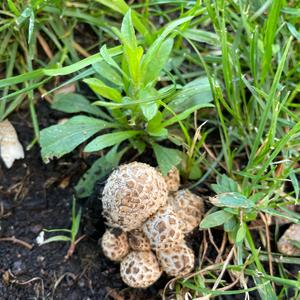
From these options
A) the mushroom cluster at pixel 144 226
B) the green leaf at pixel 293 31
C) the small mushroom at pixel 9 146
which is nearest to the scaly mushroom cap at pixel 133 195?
the mushroom cluster at pixel 144 226

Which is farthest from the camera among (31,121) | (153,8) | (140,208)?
(153,8)

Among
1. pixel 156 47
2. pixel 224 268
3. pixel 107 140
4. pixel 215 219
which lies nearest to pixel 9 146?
pixel 107 140

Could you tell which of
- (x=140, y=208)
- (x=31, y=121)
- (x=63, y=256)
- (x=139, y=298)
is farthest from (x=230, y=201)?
(x=31, y=121)

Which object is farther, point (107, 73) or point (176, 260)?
point (107, 73)

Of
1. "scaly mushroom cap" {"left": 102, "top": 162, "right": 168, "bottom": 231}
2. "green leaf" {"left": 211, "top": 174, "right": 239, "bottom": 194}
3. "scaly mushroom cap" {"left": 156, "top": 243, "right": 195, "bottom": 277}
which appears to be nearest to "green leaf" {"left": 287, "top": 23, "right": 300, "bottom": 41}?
"green leaf" {"left": 211, "top": 174, "right": 239, "bottom": 194}

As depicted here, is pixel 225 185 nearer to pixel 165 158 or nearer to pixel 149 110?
pixel 165 158

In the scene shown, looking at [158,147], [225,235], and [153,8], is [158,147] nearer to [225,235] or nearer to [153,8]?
[225,235]
